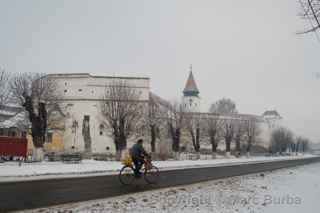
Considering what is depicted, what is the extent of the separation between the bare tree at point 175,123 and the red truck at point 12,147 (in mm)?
26899

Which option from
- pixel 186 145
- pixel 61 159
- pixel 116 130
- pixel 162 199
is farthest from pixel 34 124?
pixel 186 145

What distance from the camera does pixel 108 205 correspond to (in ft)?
29.5

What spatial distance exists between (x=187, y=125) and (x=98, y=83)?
19.8 m

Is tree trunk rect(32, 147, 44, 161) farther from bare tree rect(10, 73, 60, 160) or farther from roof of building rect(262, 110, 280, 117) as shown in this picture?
roof of building rect(262, 110, 280, 117)

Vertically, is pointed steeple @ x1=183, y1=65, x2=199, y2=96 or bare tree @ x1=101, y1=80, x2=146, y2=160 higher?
pointed steeple @ x1=183, y1=65, x2=199, y2=96

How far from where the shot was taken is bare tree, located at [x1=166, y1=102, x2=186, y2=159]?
56.2 meters

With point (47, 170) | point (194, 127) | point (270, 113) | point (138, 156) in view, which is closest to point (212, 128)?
point (194, 127)

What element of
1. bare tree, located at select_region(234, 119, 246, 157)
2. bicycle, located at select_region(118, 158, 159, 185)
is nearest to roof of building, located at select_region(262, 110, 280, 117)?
bare tree, located at select_region(234, 119, 246, 157)

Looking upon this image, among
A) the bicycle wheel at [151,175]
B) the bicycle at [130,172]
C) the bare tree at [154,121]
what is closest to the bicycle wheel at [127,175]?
the bicycle at [130,172]

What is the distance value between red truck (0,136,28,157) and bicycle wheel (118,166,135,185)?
19429mm

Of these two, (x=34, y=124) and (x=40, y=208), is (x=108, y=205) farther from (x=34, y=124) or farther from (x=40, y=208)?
(x=34, y=124)

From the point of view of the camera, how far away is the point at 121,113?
45.2 metres

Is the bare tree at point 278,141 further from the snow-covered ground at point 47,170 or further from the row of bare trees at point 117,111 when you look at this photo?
the snow-covered ground at point 47,170

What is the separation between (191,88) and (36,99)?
79007mm
